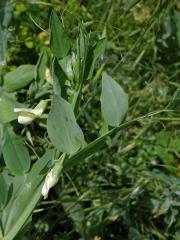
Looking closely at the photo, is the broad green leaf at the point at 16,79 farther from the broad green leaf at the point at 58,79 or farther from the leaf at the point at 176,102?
the leaf at the point at 176,102

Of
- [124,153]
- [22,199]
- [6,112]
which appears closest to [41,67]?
[6,112]

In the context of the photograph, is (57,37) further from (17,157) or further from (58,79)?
(17,157)

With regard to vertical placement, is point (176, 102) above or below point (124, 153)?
above

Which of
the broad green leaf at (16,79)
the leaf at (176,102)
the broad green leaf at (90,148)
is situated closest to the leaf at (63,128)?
the broad green leaf at (90,148)

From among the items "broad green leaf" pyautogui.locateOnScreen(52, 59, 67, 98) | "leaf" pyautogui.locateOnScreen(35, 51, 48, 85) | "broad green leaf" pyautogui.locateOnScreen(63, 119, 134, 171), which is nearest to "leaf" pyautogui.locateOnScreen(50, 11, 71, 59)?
"broad green leaf" pyautogui.locateOnScreen(52, 59, 67, 98)

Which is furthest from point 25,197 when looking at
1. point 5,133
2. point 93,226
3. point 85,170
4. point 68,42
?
point 85,170

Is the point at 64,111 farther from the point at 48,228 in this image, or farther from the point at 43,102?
the point at 48,228

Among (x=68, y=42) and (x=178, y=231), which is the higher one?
(x=68, y=42)
